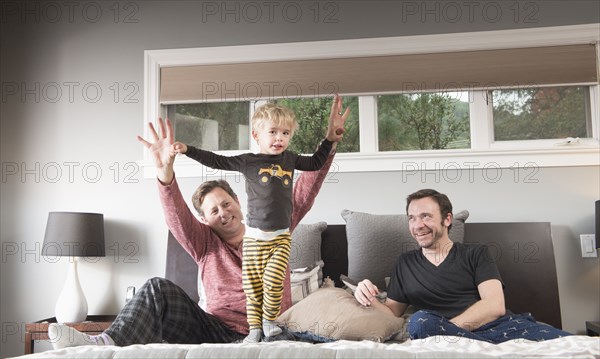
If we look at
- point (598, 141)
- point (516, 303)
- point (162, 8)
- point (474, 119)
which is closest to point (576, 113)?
point (598, 141)

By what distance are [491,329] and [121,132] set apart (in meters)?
2.64

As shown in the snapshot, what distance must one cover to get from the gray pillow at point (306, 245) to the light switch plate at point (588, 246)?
149 centimetres

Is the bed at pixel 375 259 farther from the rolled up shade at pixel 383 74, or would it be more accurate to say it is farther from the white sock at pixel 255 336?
the rolled up shade at pixel 383 74

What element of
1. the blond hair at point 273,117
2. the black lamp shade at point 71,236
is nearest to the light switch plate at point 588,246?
the blond hair at point 273,117

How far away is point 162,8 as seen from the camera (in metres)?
4.04

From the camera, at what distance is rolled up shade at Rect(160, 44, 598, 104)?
3.64 m

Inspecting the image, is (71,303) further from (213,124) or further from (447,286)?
(447,286)

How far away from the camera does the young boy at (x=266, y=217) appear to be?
83.5 inches

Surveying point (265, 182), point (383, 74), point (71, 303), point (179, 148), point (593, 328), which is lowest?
point (593, 328)

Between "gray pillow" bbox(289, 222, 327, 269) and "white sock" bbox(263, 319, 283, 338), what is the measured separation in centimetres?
108

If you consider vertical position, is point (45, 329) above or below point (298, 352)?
below

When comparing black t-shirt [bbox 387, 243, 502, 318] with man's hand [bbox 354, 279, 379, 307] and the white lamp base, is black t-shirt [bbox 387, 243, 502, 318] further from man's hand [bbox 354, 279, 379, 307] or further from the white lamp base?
the white lamp base

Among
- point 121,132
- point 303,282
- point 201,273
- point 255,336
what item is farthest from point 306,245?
point 121,132

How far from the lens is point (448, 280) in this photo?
262 centimetres
